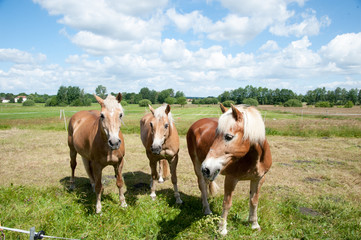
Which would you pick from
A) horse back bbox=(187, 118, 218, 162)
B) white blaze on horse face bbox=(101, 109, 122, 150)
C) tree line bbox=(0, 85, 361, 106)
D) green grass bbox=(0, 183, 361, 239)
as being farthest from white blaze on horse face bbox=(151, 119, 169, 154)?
tree line bbox=(0, 85, 361, 106)

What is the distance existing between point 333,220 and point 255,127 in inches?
102

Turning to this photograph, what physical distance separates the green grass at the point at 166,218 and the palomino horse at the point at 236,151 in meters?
0.33

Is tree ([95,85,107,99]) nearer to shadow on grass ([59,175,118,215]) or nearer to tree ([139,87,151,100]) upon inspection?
shadow on grass ([59,175,118,215])

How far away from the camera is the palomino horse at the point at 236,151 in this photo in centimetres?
243

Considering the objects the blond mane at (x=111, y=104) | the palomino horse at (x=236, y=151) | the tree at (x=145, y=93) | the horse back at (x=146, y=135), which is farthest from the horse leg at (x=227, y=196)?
the tree at (x=145, y=93)

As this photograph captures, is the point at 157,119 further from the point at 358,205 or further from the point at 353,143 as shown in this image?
the point at 353,143

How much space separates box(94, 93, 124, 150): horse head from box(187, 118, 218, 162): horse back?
1.50 meters

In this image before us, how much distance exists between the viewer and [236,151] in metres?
2.47

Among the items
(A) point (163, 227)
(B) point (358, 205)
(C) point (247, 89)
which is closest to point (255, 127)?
(A) point (163, 227)

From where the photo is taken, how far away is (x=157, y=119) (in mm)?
4230

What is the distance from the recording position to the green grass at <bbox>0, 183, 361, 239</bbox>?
305cm

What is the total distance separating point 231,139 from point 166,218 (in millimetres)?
2175

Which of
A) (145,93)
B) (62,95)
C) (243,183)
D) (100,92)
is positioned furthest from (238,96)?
(243,183)

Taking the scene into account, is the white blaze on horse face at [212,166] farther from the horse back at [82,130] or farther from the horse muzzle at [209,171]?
the horse back at [82,130]
